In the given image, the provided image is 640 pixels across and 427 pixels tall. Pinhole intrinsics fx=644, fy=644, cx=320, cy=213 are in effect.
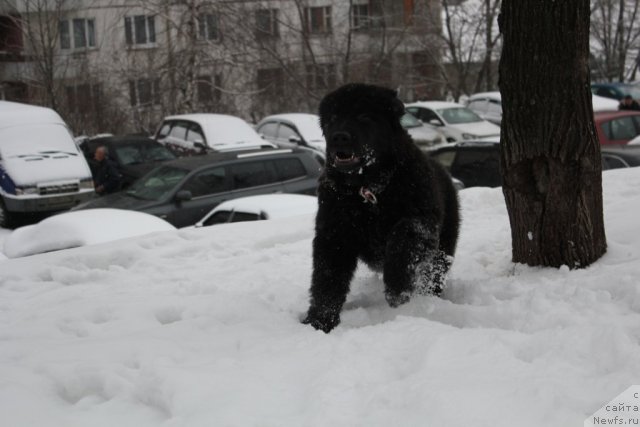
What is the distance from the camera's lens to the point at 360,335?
137 inches

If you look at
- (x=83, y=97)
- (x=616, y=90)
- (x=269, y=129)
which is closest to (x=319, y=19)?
(x=269, y=129)

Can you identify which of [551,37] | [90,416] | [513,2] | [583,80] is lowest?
[90,416]

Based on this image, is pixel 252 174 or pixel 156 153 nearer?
pixel 252 174

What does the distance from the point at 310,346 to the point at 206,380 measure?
0.64 metres

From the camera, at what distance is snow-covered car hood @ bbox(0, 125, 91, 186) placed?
13.2 meters

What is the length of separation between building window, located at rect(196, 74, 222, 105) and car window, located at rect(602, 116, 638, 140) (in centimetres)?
1441

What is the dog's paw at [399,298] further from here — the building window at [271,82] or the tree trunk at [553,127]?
the building window at [271,82]

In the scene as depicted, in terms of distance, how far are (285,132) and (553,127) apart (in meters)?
13.8

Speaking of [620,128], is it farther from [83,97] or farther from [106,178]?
[83,97]

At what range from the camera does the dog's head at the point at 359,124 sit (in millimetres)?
3918

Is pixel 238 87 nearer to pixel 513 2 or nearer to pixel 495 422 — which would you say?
pixel 513 2

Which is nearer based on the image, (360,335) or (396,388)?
(396,388)

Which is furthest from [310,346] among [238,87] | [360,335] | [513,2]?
[238,87]

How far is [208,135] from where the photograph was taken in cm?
1579
